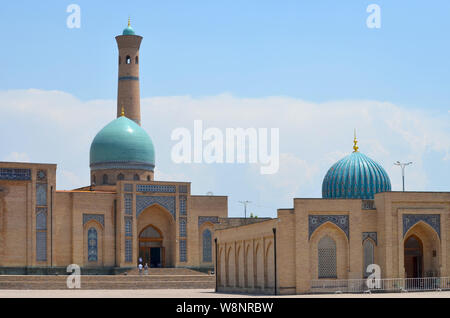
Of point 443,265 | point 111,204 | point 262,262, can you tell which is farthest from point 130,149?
point 443,265

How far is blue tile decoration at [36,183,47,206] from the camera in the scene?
48.0m

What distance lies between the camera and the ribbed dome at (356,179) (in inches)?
1742

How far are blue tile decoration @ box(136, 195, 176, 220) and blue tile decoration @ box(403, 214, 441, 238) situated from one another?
56.8 ft

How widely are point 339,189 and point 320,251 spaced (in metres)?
8.47

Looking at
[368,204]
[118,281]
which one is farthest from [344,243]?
[118,281]

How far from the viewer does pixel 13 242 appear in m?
47.2

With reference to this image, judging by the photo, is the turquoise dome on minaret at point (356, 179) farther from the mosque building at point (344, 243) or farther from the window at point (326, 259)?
the window at point (326, 259)

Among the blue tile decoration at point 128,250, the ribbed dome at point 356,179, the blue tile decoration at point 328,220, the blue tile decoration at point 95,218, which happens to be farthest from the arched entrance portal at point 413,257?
the blue tile decoration at point 95,218

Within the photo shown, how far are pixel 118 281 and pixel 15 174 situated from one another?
7527mm

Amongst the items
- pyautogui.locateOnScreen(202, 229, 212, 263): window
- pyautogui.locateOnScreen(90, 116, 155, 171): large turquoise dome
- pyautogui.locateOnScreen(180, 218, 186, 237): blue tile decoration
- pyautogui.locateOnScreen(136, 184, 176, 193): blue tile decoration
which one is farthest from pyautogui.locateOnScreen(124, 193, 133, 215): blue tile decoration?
pyautogui.locateOnScreen(202, 229, 212, 263): window

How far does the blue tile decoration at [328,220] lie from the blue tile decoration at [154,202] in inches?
643

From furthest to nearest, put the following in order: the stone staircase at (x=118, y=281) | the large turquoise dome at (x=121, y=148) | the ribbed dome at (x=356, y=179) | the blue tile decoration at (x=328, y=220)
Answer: the large turquoise dome at (x=121, y=148), the ribbed dome at (x=356, y=179), the stone staircase at (x=118, y=281), the blue tile decoration at (x=328, y=220)

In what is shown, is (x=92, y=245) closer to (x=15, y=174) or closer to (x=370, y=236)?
(x=15, y=174)
